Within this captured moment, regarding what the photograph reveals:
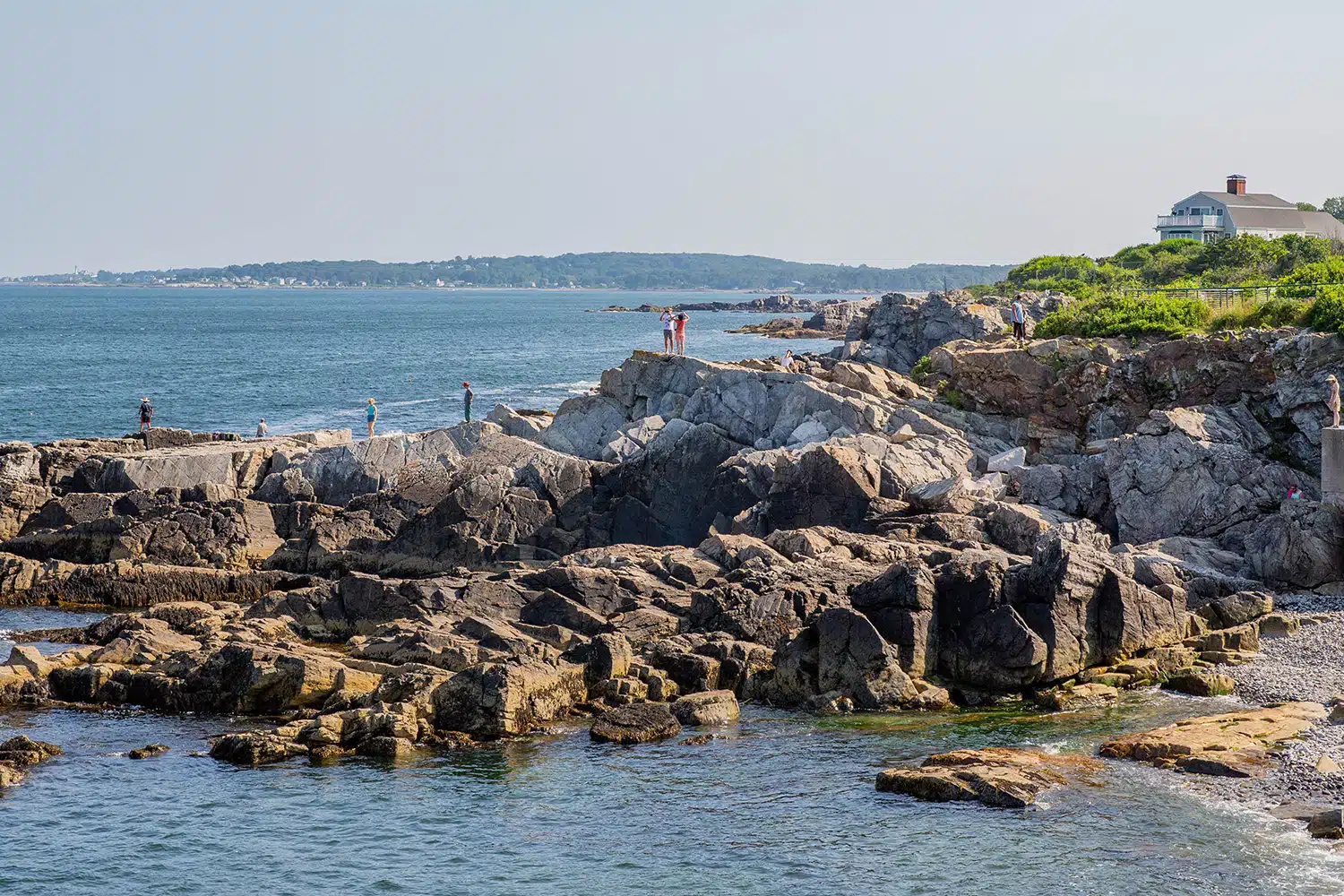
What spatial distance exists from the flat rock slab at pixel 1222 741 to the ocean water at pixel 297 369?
45402 millimetres

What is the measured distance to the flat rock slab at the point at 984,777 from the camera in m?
21.4

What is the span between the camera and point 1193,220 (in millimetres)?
102938

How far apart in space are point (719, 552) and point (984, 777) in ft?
38.6

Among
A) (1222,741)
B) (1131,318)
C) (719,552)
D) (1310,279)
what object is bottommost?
(1222,741)

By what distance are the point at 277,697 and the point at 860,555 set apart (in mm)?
12954

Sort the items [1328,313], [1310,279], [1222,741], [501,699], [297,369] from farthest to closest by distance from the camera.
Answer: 1. [297,369]
2. [1310,279]
3. [1328,313]
4. [501,699]
5. [1222,741]

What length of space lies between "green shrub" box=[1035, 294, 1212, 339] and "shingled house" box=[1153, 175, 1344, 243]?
172 ft

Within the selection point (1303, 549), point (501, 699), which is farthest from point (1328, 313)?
point (501, 699)

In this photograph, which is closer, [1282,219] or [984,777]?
[984,777]

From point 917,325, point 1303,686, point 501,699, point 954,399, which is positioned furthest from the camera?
point 917,325

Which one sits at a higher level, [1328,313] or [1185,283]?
[1185,283]

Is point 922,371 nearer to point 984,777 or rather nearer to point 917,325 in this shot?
point 917,325

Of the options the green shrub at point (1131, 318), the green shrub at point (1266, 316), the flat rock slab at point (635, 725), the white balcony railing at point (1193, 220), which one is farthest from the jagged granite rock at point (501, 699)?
the white balcony railing at point (1193, 220)

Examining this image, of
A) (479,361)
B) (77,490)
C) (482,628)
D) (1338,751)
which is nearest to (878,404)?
(482,628)
